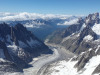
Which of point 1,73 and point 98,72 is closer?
point 98,72

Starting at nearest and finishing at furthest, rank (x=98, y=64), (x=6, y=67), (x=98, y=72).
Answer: (x=98, y=72) < (x=98, y=64) < (x=6, y=67)

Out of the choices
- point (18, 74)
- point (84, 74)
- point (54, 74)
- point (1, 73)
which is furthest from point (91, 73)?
point (1, 73)

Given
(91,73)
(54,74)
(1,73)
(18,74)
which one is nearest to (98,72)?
(91,73)

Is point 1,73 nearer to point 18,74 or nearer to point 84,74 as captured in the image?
point 18,74

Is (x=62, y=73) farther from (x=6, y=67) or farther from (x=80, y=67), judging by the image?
(x=6, y=67)

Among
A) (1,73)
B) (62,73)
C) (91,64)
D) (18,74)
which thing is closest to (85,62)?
(91,64)

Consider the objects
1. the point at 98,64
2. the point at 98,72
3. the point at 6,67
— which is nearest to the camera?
the point at 98,72

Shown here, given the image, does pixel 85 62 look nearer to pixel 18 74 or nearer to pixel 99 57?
pixel 99 57

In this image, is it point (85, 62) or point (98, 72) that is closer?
point (98, 72)
